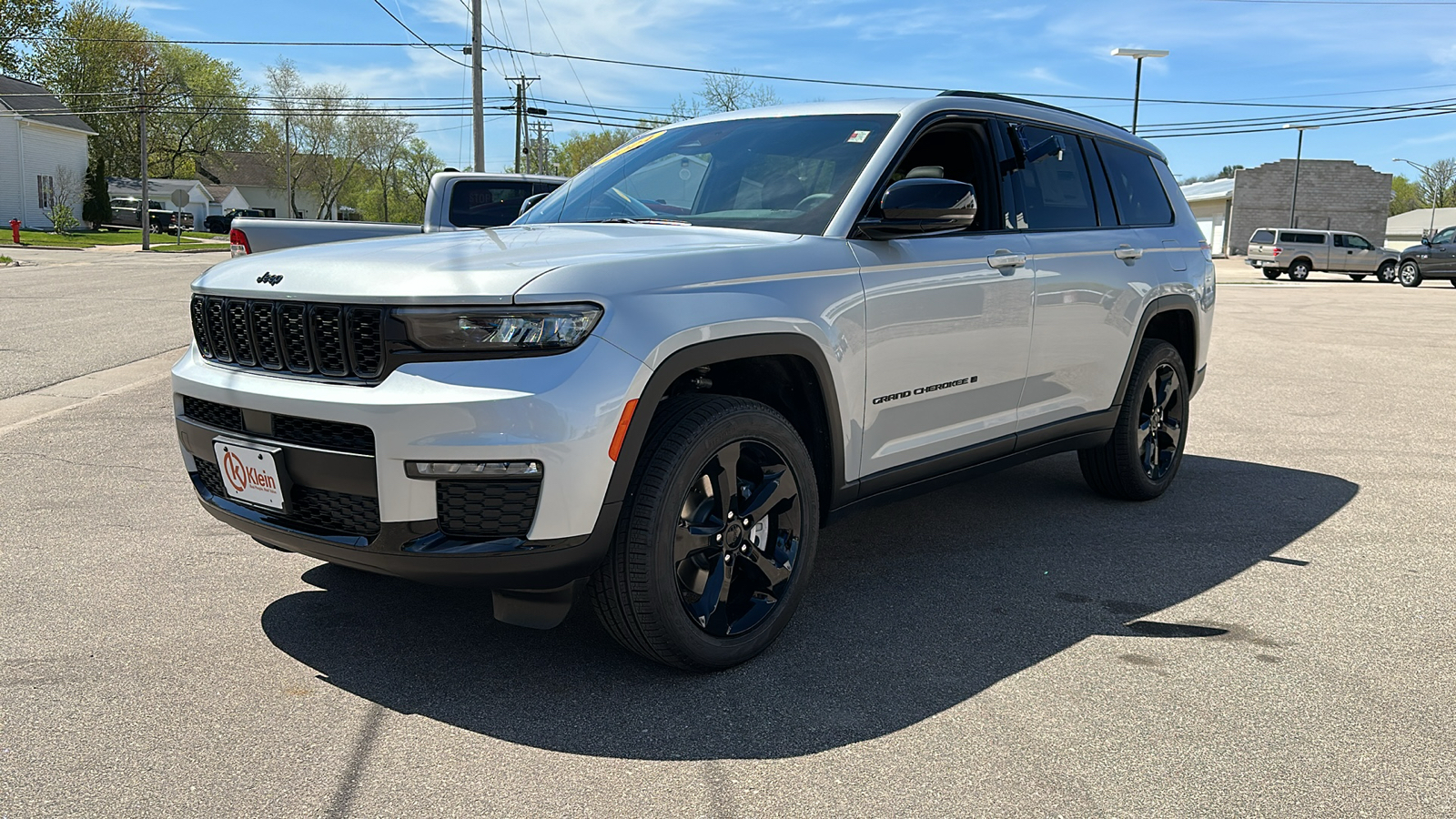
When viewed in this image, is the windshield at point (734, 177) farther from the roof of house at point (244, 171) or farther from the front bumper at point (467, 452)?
the roof of house at point (244, 171)

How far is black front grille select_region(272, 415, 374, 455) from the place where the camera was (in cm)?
300

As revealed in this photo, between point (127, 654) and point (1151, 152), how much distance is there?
535cm

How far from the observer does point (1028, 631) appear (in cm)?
395

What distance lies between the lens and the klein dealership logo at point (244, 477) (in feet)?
10.6

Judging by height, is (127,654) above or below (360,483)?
below

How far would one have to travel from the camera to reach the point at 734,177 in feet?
14.2

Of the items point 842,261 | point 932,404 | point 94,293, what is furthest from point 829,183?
point 94,293

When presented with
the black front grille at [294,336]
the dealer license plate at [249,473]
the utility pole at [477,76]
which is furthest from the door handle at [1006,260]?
the utility pole at [477,76]

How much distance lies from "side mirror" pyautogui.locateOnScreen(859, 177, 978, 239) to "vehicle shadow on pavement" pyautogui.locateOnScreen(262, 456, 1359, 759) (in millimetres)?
1381

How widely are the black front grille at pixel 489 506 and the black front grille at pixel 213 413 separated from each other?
0.77 meters

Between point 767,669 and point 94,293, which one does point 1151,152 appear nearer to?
point 767,669

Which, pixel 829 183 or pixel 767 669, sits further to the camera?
pixel 829 183

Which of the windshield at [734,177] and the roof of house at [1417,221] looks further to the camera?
the roof of house at [1417,221]

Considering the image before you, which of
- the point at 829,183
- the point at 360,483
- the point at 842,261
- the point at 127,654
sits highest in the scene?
the point at 829,183
